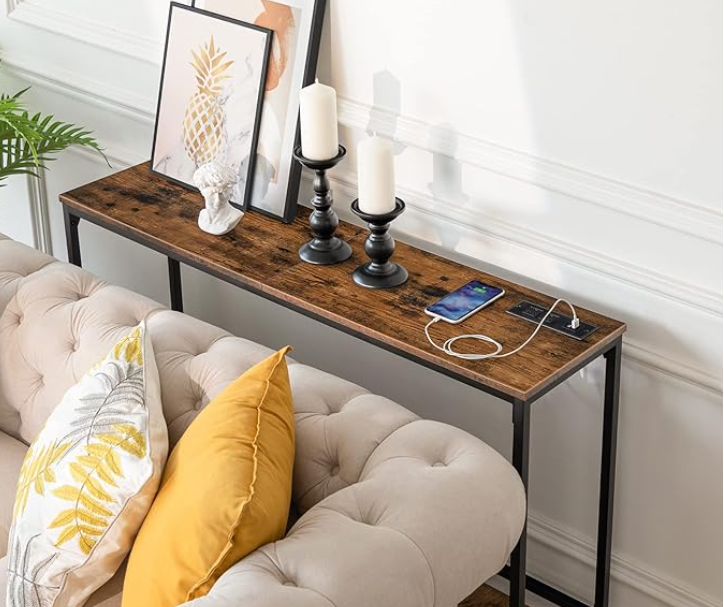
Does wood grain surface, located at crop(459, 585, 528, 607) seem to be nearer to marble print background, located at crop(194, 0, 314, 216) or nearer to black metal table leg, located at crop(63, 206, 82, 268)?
marble print background, located at crop(194, 0, 314, 216)

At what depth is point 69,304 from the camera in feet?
7.04

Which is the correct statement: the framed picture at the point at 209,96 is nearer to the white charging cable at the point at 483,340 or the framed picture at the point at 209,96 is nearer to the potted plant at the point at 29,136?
the potted plant at the point at 29,136

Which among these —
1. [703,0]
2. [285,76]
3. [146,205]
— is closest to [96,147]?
[146,205]

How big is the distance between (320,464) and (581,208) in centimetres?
67

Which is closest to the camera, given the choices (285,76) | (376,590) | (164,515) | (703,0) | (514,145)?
(376,590)

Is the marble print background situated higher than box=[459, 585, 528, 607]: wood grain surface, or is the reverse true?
the marble print background

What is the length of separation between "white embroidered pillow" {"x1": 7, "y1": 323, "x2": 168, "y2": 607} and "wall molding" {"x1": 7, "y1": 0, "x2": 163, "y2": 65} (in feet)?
3.65

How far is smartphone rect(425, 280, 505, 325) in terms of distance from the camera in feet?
6.59

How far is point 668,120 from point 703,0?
0.20 m

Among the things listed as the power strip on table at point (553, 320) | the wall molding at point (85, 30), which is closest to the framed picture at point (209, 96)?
the wall molding at point (85, 30)

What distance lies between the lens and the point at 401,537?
4.89ft

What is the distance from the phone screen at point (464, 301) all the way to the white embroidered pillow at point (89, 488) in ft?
1.72

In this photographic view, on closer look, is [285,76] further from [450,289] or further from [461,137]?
[450,289]

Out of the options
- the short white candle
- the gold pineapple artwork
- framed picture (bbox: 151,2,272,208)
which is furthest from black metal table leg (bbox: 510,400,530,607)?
the gold pineapple artwork
